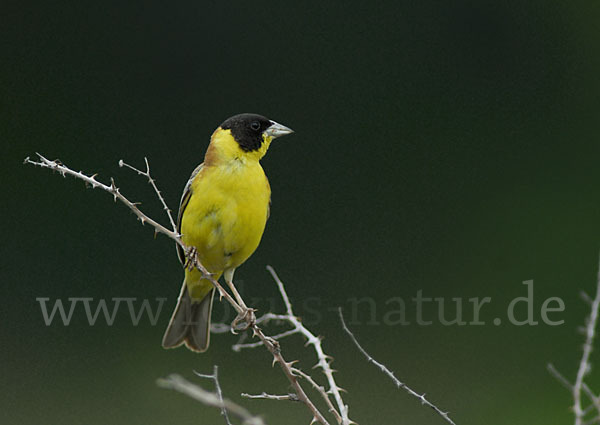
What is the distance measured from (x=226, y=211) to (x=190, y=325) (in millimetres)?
787

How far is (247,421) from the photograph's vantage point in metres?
1.37

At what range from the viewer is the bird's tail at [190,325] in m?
3.90

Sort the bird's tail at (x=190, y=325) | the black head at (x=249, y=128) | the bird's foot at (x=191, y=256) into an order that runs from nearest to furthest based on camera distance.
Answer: the bird's foot at (x=191, y=256)
the black head at (x=249, y=128)
the bird's tail at (x=190, y=325)

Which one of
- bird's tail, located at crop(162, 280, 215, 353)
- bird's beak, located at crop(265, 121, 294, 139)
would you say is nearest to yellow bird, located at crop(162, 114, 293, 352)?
bird's beak, located at crop(265, 121, 294, 139)

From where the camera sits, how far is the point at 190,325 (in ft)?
12.9

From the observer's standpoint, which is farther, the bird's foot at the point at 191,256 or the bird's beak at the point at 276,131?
the bird's beak at the point at 276,131

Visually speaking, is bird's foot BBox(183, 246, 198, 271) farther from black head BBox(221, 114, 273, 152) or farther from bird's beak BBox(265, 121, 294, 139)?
bird's beak BBox(265, 121, 294, 139)

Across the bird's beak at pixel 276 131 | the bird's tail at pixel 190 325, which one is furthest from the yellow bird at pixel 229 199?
the bird's tail at pixel 190 325

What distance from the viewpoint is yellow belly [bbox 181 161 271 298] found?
11.2 feet

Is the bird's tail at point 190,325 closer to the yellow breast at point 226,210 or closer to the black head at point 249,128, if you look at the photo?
the yellow breast at point 226,210

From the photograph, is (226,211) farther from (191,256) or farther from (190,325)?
(190,325)

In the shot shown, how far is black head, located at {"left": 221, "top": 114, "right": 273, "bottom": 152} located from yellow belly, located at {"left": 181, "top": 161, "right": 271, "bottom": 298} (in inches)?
4.7

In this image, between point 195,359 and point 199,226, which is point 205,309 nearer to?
point 199,226

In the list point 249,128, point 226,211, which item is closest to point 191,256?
point 226,211
